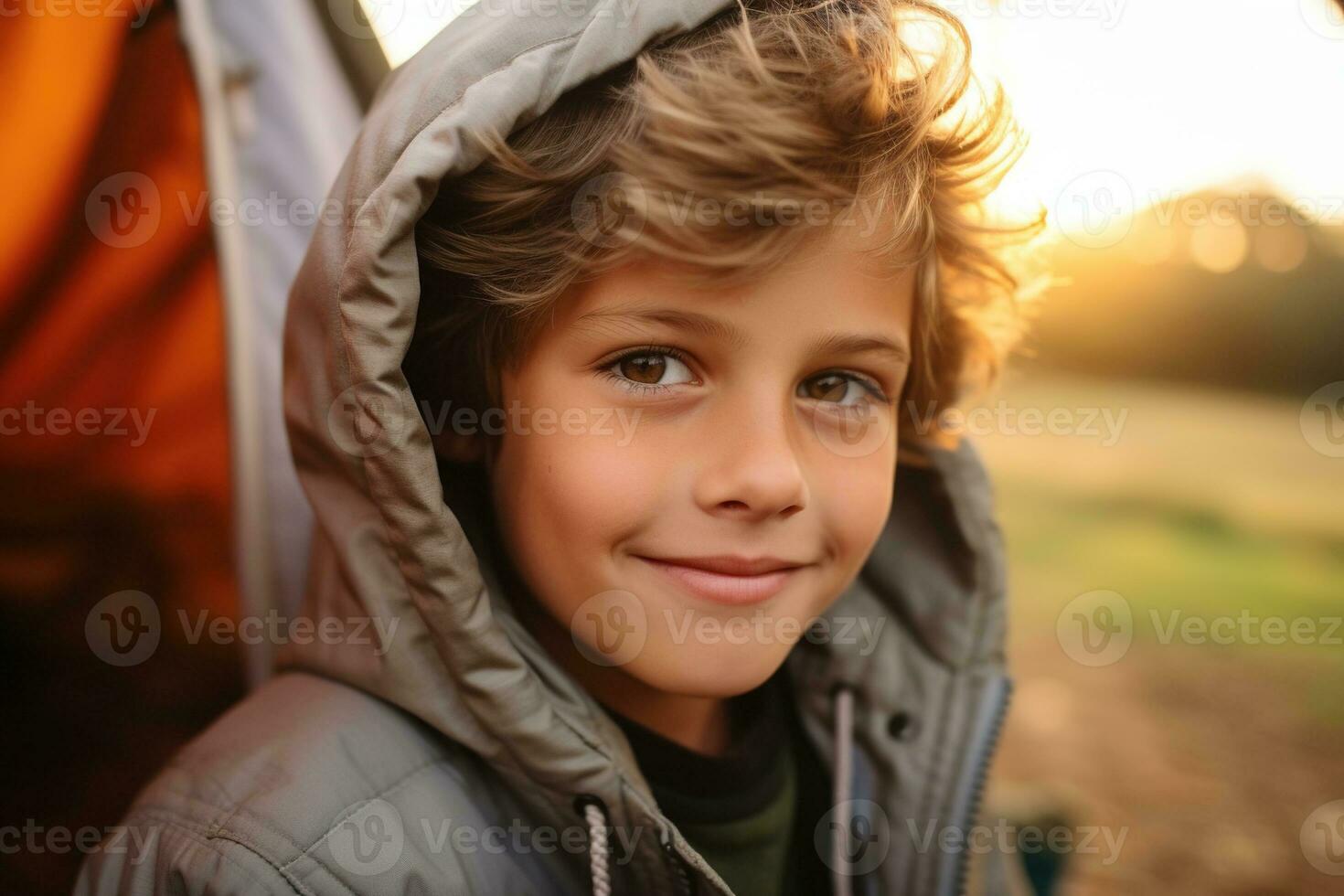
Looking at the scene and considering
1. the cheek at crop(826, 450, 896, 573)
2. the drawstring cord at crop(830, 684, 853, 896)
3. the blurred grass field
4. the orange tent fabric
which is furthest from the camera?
the blurred grass field

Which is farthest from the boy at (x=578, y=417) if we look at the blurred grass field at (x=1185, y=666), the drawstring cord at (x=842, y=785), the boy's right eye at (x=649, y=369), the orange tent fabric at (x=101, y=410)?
the blurred grass field at (x=1185, y=666)

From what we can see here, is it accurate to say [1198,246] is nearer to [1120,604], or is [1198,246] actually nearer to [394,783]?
[1120,604]

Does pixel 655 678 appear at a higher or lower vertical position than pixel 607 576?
lower

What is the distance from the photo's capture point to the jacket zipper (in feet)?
4.75

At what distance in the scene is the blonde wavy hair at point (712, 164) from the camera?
3.47ft

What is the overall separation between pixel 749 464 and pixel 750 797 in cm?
55

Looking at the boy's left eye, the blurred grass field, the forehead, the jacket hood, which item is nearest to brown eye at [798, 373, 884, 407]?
the boy's left eye

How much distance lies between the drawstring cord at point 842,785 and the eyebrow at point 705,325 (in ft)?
2.20

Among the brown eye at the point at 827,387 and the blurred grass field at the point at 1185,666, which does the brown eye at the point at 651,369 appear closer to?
the brown eye at the point at 827,387

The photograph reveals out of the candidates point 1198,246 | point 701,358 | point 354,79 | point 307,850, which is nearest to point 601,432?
point 701,358

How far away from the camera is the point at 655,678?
3.81 ft

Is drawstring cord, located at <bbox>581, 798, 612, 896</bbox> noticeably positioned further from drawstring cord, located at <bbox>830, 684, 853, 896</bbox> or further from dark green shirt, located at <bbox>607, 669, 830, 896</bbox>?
drawstring cord, located at <bbox>830, 684, 853, 896</bbox>

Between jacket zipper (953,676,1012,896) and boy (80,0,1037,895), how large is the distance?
377mm

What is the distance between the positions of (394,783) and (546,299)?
0.58m
